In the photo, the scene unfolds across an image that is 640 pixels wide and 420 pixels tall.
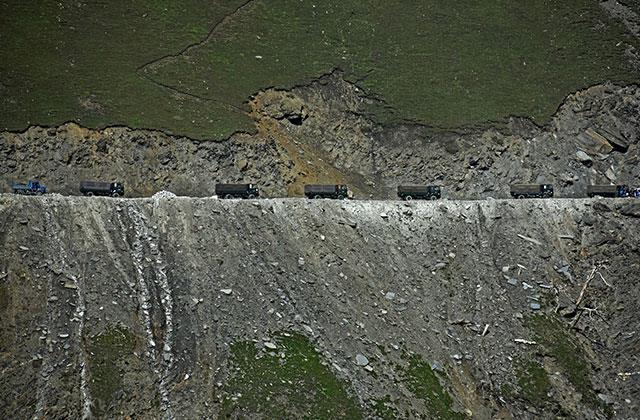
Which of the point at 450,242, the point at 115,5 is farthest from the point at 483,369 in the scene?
the point at 115,5

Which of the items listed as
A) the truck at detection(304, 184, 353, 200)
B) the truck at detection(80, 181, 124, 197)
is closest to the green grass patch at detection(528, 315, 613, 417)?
the truck at detection(304, 184, 353, 200)

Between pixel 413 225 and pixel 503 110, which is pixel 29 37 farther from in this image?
pixel 503 110

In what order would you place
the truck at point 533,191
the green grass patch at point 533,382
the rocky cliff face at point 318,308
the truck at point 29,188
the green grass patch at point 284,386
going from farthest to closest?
the truck at point 533,191 → the truck at point 29,188 → the green grass patch at point 533,382 → the rocky cliff face at point 318,308 → the green grass patch at point 284,386

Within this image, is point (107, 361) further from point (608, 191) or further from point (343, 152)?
point (608, 191)

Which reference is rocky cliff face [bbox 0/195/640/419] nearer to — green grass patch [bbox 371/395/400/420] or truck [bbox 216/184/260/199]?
green grass patch [bbox 371/395/400/420]

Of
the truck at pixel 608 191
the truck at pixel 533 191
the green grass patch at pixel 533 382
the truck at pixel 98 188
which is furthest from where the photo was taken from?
the truck at pixel 608 191

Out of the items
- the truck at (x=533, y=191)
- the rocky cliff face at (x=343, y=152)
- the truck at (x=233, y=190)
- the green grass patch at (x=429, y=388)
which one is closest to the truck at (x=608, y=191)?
the rocky cliff face at (x=343, y=152)

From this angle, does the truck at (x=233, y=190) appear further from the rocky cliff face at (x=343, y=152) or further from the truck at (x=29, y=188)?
the truck at (x=29, y=188)
